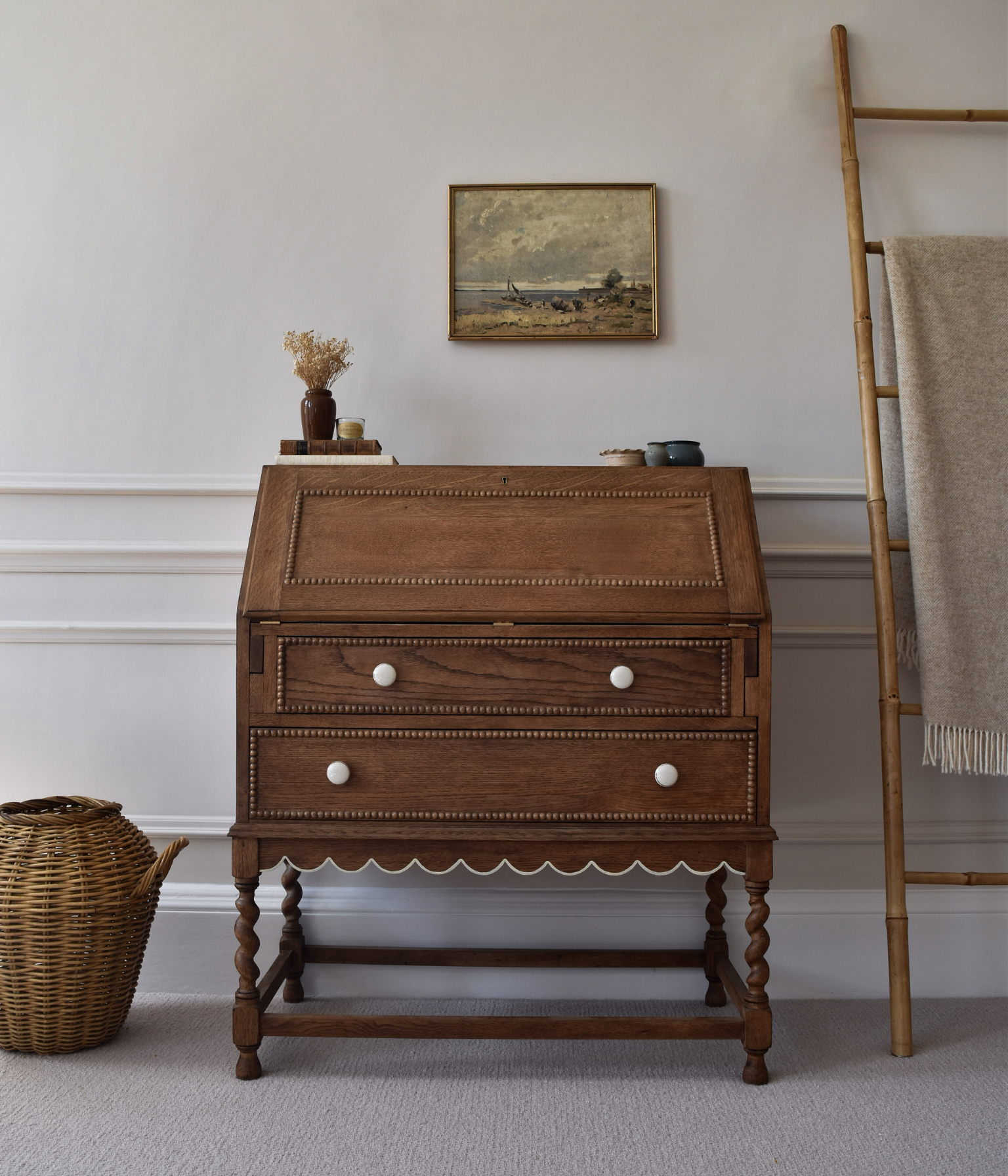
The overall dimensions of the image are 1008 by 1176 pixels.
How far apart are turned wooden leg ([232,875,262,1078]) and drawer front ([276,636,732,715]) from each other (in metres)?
0.42

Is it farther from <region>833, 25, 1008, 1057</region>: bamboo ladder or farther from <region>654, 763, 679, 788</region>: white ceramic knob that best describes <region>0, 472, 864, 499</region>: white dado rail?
<region>654, 763, 679, 788</region>: white ceramic knob

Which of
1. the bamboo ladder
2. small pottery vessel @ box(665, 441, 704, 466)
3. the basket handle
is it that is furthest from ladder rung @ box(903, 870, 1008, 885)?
the basket handle

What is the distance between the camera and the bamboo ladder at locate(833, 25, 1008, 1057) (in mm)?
2035

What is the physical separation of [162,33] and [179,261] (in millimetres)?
645

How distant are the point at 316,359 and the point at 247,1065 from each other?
1652mm

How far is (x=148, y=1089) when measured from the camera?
5.88ft

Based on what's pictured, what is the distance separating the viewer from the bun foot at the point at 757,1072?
1819 millimetres

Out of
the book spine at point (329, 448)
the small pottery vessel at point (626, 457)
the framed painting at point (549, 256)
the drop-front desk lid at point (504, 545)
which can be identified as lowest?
the drop-front desk lid at point (504, 545)

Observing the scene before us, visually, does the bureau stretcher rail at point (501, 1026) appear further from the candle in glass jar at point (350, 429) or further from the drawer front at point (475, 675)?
the candle in glass jar at point (350, 429)

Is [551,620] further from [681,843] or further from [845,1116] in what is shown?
[845,1116]

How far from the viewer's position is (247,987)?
5.96 feet

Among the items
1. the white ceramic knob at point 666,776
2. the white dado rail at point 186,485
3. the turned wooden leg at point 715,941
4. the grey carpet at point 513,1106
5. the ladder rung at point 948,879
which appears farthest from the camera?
the white dado rail at point 186,485

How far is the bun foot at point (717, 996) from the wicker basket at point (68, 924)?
4.58 feet

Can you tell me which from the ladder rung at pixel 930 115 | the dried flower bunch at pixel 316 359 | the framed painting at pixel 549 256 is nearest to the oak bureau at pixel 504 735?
the dried flower bunch at pixel 316 359
